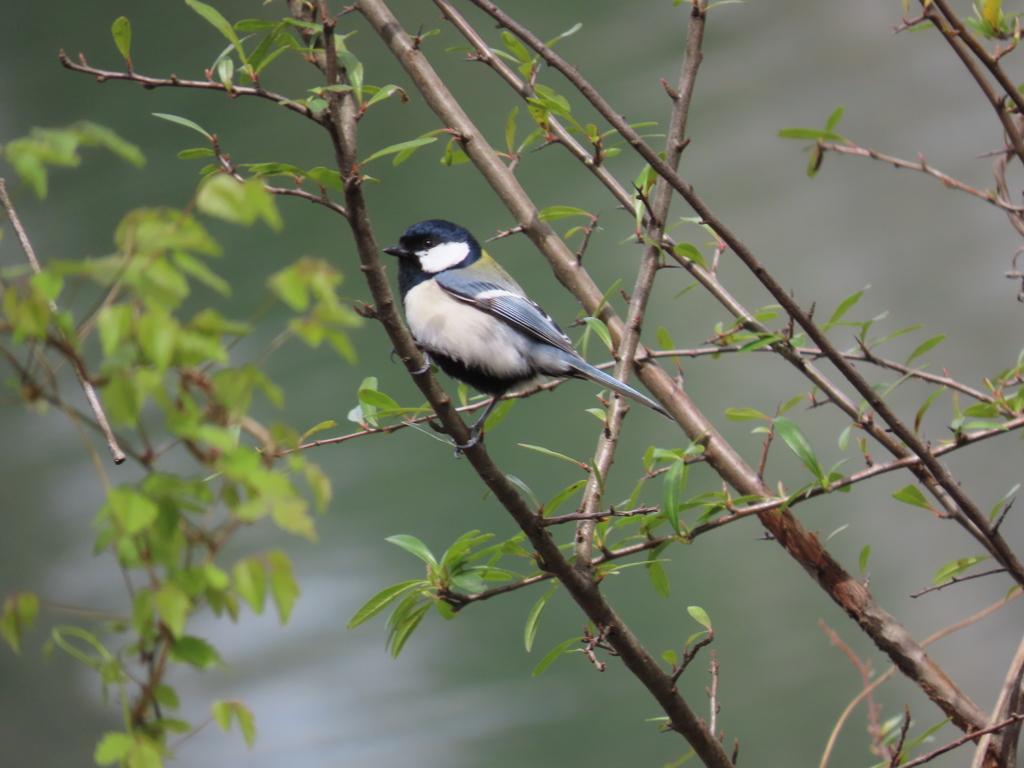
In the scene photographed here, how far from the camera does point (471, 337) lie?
1156mm

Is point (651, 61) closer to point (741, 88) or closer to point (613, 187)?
point (741, 88)

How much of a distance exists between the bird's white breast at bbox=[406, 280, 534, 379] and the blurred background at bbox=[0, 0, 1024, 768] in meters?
0.98

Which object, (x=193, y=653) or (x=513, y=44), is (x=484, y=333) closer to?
(x=513, y=44)

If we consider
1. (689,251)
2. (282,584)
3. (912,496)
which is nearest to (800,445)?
(912,496)

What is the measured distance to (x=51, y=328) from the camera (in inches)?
13.4

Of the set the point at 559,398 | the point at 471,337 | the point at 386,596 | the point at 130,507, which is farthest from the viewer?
the point at 559,398

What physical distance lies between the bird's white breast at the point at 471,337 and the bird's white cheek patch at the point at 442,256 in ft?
0.32

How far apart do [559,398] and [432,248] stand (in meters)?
0.99

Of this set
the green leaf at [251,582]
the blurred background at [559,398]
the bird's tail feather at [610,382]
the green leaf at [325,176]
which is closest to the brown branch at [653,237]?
the bird's tail feather at [610,382]

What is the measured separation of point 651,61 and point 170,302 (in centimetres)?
227

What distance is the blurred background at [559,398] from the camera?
196 centimetres

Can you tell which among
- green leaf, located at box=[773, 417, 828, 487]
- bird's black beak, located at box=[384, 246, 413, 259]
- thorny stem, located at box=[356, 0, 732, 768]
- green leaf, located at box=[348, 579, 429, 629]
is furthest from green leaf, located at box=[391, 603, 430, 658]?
bird's black beak, located at box=[384, 246, 413, 259]

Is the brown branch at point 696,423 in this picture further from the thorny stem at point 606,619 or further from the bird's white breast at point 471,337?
the bird's white breast at point 471,337

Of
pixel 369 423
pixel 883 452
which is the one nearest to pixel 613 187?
pixel 369 423
